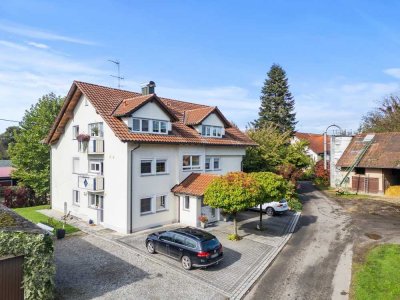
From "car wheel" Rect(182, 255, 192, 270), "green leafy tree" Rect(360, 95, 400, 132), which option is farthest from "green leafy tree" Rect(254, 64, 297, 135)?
"car wheel" Rect(182, 255, 192, 270)

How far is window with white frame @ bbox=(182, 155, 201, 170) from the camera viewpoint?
25556 mm

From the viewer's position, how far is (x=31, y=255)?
10.6m

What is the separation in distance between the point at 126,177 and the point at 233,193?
745 centimetres

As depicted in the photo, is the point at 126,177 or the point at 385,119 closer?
the point at 126,177

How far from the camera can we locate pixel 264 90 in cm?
6119

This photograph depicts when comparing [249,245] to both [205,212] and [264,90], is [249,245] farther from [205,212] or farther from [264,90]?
[264,90]

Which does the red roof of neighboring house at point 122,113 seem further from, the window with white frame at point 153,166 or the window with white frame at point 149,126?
the window with white frame at point 153,166

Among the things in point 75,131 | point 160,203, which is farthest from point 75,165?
point 160,203

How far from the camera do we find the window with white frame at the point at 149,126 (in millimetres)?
22266

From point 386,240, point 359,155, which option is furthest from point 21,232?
point 359,155

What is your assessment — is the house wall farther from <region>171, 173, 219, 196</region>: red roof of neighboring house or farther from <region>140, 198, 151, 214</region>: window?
<region>171, 173, 219, 196</region>: red roof of neighboring house

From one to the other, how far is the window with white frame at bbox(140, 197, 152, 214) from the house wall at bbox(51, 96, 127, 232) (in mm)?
1508

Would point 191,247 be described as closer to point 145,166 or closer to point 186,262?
point 186,262

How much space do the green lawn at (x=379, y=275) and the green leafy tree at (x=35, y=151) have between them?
3232cm
